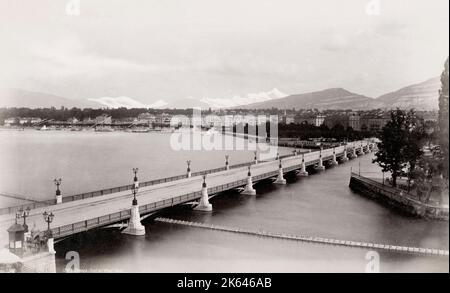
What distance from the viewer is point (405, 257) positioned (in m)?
20.6

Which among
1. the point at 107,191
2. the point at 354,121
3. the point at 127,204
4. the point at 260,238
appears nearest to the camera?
the point at 260,238

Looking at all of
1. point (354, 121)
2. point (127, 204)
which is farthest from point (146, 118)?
point (127, 204)

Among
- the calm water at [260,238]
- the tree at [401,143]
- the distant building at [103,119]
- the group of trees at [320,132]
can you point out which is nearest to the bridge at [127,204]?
the calm water at [260,238]

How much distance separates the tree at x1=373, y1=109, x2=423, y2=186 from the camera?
31413 millimetres

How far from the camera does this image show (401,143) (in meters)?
33.1

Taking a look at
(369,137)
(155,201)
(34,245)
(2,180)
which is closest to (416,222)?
(155,201)

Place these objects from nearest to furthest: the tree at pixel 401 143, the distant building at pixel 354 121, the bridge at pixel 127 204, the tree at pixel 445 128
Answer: the tree at pixel 445 128
the bridge at pixel 127 204
the tree at pixel 401 143
the distant building at pixel 354 121

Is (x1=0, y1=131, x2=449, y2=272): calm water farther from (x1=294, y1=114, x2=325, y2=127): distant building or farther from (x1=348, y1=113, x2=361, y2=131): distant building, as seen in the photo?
(x1=294, y1=114, x2=325, y2=127): distant building

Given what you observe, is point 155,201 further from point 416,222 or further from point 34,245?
point 416,222

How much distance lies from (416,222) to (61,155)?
46.7m

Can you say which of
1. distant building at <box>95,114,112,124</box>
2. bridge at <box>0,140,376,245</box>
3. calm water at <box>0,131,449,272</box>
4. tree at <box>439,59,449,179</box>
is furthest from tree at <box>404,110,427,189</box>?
distant building at <box>95,114,112,124</box>

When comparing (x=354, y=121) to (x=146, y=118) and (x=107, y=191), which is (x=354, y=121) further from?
(x=107, y=191)

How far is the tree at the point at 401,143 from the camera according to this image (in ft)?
103

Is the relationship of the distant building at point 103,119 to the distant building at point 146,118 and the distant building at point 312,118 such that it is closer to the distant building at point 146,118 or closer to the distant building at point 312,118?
the distant building at point 146,118
